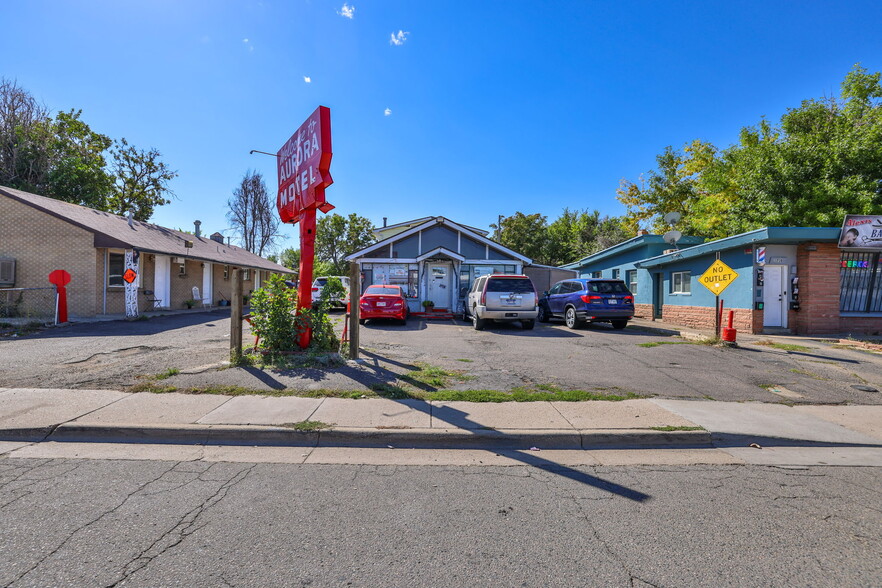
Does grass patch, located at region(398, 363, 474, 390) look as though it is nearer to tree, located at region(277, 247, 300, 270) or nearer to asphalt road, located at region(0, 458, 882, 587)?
asphalt road, located at region(0, 458, 882, 587)

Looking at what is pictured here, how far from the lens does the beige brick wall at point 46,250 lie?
15.1 m

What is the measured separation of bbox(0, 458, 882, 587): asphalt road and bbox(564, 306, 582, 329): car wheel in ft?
34.3

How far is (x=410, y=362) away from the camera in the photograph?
319 inches

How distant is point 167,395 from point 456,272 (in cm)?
1523

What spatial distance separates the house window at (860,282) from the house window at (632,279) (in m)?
8.02

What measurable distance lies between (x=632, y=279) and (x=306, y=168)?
1825 centimetres

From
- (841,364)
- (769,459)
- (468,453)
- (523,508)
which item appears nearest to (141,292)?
(468,453)

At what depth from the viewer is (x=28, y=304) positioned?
1478cm

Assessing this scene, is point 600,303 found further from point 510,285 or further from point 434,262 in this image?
point 434,262

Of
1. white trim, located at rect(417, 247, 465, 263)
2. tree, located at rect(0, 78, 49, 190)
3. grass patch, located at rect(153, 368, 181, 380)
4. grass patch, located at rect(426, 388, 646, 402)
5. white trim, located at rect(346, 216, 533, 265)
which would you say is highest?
tree, located at rect(0, 78, 49, 190)

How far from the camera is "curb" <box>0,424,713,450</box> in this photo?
4.34 m

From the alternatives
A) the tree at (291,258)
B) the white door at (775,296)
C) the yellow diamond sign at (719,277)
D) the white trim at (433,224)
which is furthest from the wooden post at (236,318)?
the tree at (291,258)

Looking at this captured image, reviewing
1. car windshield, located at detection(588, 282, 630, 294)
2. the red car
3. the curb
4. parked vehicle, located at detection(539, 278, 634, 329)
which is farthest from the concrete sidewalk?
the red car

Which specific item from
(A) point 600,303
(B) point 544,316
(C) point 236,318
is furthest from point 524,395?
(B) point 544,316
